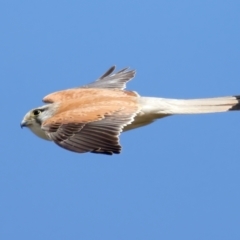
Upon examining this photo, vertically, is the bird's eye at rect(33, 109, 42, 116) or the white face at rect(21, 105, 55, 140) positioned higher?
the bird's eye at rect(33, 109, 42, 116)

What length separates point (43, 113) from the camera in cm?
1028

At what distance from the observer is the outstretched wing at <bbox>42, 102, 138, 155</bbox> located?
8750mm

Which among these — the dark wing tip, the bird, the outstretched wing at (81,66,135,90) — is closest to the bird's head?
the bird

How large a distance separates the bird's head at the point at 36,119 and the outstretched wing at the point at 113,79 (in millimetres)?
1776

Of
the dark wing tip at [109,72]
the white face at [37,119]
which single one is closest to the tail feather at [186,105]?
the white face at [37,119]

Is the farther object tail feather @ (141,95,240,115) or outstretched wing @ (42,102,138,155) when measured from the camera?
tail feather @ (141,95,240,115)

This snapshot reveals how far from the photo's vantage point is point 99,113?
9516mm

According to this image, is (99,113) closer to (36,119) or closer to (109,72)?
(36,119)

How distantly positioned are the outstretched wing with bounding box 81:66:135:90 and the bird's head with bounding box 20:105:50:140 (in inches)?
69.9

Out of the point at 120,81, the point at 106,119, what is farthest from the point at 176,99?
the point at 120,81

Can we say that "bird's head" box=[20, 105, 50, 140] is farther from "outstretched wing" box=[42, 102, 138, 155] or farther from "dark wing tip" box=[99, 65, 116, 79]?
"dark wing tip" box=[99, 65, 116, 79]

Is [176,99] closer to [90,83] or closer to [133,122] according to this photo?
[133,122]

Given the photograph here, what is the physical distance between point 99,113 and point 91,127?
1.16 ft

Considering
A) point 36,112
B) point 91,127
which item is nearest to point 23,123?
point 36,112
